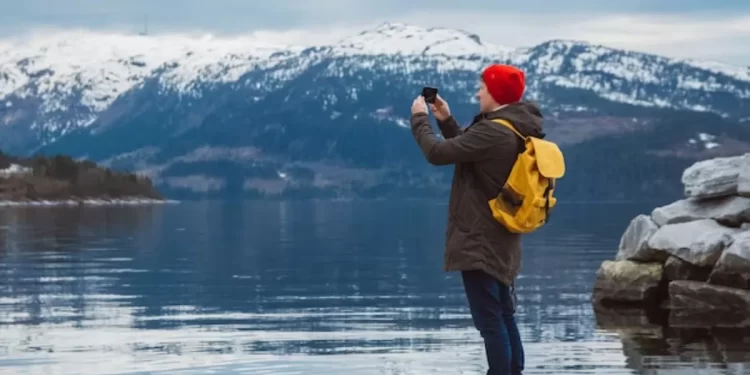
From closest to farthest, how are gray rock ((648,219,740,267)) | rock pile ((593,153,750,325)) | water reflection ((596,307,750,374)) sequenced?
water reflection ((596,307,750,374)) → rock pile ((593,153,750,325)) → gray rock ((648,219,740,267))

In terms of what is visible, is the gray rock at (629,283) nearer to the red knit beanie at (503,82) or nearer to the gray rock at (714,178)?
the gray rock at (714,178)

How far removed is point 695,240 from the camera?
2252cm

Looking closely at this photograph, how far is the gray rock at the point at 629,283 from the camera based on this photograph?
23.6 m

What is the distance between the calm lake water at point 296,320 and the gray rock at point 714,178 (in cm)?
322

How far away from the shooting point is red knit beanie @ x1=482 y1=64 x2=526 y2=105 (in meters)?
10.6

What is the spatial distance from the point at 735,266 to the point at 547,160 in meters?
11.7

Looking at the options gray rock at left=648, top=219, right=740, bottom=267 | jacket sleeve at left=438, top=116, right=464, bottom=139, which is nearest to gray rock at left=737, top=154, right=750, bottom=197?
gray rock at left=648, top=219, right=740, bottom=267

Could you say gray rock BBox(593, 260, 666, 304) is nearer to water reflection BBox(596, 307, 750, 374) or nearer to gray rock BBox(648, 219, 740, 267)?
gray rock BBox(648, 219, 740, 267)

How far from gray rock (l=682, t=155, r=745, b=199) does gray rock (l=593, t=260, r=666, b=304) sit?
1.88m

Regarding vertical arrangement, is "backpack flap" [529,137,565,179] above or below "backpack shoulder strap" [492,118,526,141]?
below

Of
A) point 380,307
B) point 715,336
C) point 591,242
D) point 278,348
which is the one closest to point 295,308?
→ point 380,307

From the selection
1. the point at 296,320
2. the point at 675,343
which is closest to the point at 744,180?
the point at 675,343

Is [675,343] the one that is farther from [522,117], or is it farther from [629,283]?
[522,117]

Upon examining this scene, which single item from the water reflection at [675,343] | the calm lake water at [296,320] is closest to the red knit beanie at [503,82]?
the calm lake water at [296,320]
